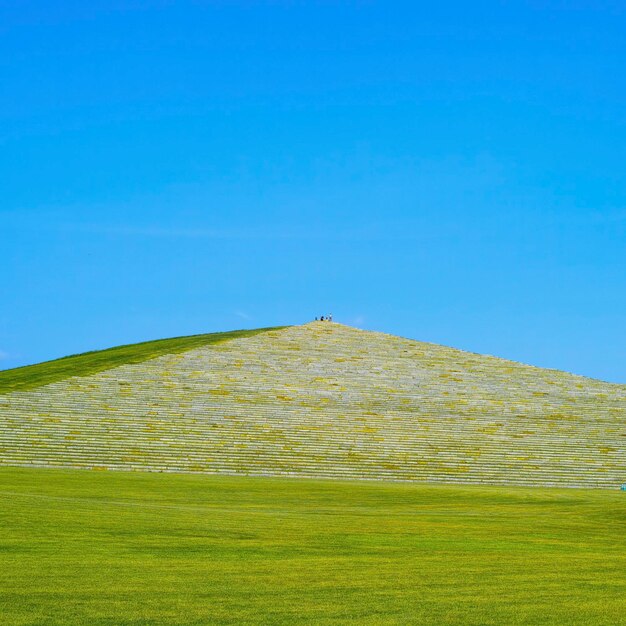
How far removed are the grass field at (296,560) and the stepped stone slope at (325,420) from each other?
697 cm

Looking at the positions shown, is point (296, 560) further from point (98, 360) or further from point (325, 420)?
point (98, 360)

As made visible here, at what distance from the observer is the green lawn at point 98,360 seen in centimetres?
3519

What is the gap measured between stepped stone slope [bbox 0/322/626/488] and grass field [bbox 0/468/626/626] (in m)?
6.97

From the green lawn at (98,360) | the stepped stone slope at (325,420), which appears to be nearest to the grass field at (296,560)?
the stepped stone slope at (325,420)

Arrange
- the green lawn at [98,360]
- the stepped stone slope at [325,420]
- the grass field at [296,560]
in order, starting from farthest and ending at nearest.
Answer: the green lawn at [98,360] → the stepped stone slope at [325,420] → the grass field at [296,560]

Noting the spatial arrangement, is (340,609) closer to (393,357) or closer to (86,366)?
(86,366)

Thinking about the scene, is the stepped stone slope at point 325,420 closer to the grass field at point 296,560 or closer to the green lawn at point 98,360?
the green lawn at point 98,360

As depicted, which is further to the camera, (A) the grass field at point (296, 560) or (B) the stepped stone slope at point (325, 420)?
(B) the stepped stone slope at point (325, 420)

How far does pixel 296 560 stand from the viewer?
10.3 m

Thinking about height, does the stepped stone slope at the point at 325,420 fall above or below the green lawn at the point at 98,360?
below

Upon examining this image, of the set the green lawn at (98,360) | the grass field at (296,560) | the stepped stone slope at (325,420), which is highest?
the green lawn at (98,360)

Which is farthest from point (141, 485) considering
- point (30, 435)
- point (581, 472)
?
point (581, 472)

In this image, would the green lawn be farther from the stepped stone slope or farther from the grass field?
the grass field

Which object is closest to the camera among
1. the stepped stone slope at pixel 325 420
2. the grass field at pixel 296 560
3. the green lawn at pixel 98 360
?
the grass field at pixel 296 560
